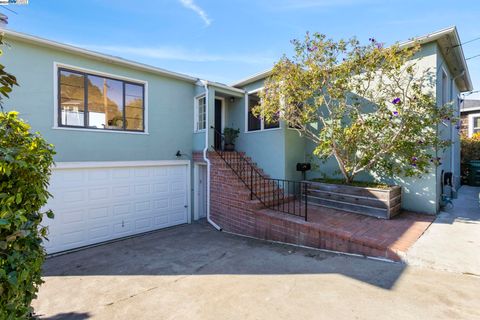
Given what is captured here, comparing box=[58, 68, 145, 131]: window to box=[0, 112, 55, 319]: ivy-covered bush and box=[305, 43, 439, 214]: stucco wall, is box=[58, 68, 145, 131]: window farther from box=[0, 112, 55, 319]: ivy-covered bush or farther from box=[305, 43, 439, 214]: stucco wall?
box=[305, 43, 439, 214]: stucco wall

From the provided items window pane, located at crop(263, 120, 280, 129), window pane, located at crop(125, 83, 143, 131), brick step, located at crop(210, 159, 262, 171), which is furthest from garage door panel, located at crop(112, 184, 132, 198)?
window pane, located at crop(263, 120, 280, 129)

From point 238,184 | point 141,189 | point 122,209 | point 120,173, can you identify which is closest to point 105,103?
point 120,173

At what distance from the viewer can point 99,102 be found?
6.72 m

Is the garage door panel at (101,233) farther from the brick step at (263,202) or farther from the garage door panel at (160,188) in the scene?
the brick step at (263,202)

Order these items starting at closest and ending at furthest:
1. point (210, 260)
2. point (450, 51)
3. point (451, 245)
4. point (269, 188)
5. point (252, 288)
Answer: point (252, 288), point (451, 245), point (210, 260), point (450, 51), point (269, 188)

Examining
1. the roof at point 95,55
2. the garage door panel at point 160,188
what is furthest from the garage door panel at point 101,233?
the roof at point 95,55

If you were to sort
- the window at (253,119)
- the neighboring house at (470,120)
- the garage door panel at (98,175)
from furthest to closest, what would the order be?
the neighboring house at (470,120) → the window at (253,119) → the garage door panel at (98,175)

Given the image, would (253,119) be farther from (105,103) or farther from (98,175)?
(98,175)

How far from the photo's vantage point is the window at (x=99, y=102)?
243 inches

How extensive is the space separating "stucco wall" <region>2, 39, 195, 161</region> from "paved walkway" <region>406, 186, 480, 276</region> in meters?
6.98

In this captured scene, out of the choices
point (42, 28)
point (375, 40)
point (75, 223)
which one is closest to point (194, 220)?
point (75, 223)

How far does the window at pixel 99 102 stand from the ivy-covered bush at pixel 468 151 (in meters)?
14.1

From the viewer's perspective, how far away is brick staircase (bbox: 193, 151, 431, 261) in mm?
A: 4551

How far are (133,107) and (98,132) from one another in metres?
1.29
